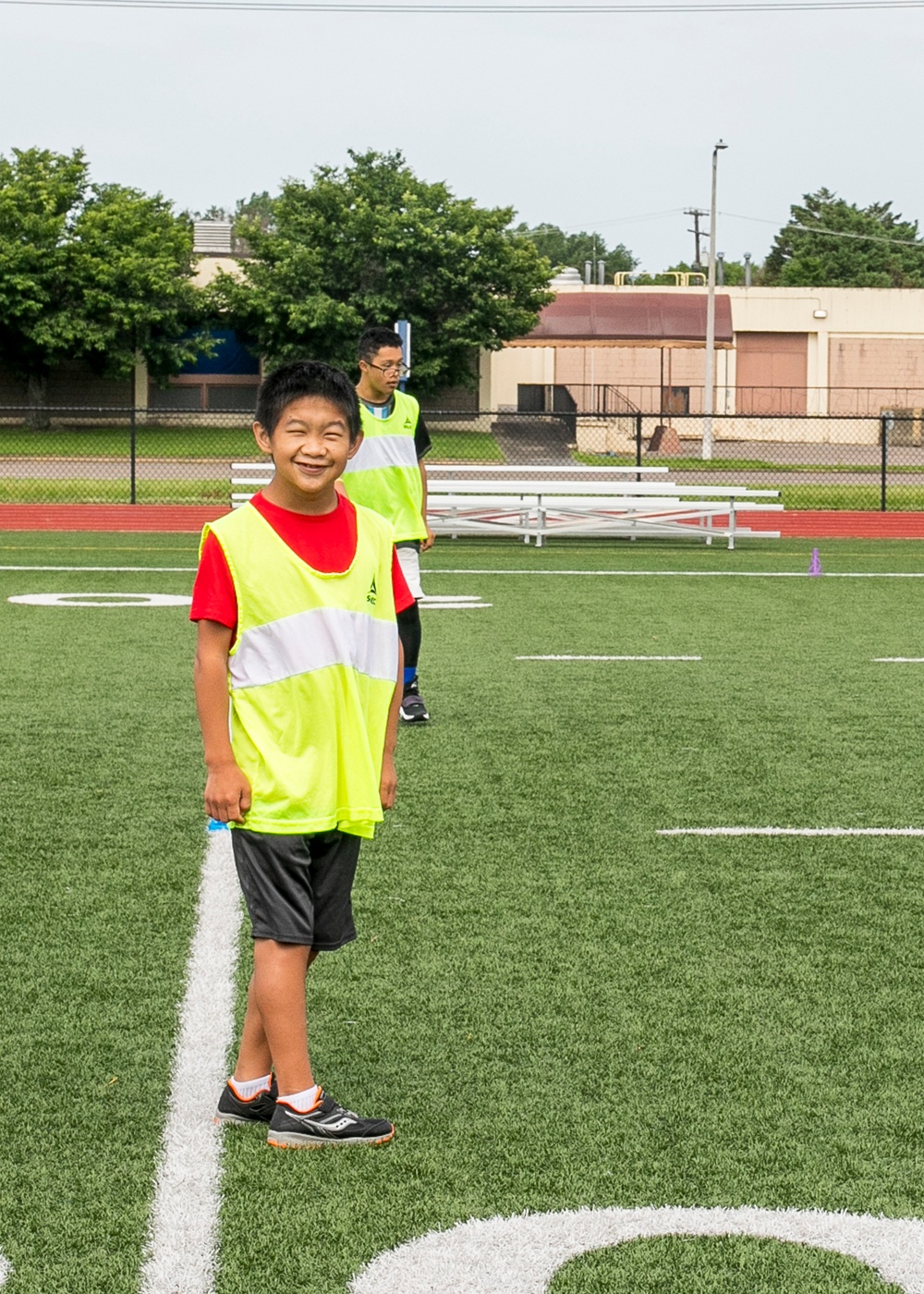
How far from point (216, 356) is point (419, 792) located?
4315cm

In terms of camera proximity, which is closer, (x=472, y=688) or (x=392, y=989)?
(x=392, y=989)

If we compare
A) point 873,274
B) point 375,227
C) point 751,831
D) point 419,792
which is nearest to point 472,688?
point 419,792

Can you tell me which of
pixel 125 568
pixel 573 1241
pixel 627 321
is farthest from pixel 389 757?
pixel 627 321

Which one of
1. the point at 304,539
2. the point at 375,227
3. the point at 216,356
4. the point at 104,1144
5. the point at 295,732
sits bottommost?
the point at 104,1144

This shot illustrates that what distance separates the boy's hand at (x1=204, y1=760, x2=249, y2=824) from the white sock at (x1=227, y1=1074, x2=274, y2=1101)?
62cm

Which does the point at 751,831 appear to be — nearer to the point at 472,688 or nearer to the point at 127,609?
the point at 472,688

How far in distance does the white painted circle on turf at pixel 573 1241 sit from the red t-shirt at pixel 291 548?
4.08 ft

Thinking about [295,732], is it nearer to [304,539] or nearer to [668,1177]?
[304,539]

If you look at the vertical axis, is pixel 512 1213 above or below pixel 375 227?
below

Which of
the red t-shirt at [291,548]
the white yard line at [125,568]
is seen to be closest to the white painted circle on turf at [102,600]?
the white yard line at [125,568]

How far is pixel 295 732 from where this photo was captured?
341cm

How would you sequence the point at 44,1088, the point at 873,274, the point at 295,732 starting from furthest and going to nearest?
the point at 873,274, the point at 44,1088, the point at 295,732

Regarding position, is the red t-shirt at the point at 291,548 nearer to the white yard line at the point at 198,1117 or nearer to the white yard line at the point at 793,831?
the white yard line at the point at 198,1117

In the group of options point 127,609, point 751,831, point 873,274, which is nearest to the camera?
point 751,831
